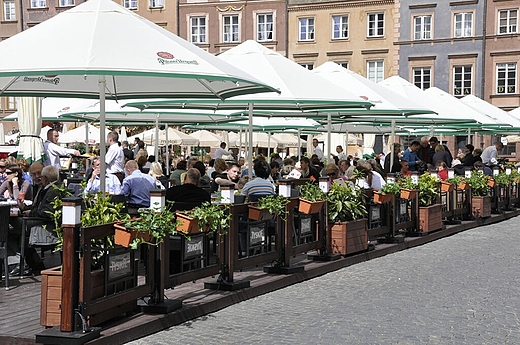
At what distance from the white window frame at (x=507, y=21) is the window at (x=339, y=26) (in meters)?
9.46

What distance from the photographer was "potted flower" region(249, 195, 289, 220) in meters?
9.66

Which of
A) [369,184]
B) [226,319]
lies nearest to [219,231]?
[226,319]

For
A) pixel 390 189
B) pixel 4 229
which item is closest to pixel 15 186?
pixel 4 229

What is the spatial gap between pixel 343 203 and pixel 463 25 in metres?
39.7

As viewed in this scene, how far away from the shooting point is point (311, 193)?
11680mm

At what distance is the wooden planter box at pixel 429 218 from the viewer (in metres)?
15.5

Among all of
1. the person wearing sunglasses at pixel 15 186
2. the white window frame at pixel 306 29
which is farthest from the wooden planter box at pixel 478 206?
the white window frame at pixel 306 29

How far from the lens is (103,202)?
290 inches

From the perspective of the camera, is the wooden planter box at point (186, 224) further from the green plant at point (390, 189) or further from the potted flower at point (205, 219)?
the green plant at point (390, 189)

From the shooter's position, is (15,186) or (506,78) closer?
(15,186)

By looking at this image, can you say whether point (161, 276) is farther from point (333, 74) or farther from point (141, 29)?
point (333, 74)

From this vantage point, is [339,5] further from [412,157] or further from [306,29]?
[412,157]

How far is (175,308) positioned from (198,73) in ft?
8.03

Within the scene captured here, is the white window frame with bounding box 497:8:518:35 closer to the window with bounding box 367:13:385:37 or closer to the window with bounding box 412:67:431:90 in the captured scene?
the window with bounding box 412:67:431:90
